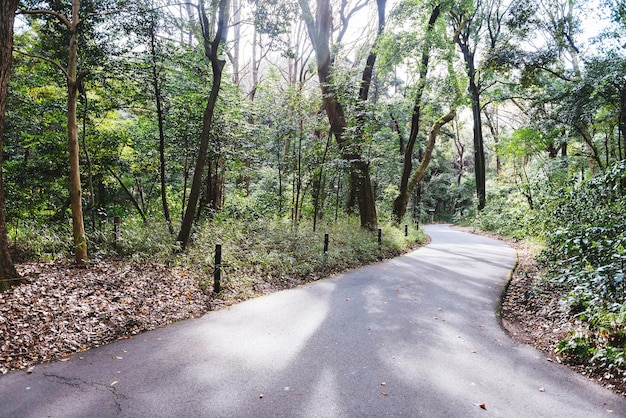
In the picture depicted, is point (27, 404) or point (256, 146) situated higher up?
point (256, 146)

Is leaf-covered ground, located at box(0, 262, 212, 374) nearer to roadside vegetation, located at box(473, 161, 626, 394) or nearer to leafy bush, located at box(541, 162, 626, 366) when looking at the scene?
roadside vegetation, located at box(473, 161, 626, 394)

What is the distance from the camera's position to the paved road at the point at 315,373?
11.1ft

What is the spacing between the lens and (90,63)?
8.38 m

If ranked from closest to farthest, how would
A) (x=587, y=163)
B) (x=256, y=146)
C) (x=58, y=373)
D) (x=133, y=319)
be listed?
(x=58, y=373) < (x=133, y=319) < (x=256, y=146) < (x=587, y=163)

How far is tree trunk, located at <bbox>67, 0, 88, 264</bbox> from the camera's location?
23.3 ft

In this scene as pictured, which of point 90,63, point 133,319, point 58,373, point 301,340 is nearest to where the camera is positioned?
point 58,373

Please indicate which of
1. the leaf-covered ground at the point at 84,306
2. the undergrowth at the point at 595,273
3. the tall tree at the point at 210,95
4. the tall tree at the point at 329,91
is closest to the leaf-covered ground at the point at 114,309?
the leaf-covered ground at the point at 84,306

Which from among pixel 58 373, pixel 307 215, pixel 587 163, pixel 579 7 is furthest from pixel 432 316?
pixel 587 163

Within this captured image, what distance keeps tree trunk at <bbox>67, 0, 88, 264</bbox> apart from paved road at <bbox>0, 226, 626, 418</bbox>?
358 centimetres

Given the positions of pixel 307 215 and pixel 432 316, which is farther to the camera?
pixel 307 215

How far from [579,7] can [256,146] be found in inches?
681

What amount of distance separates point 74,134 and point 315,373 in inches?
277

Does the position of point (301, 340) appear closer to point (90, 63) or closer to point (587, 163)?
point (90, 63)

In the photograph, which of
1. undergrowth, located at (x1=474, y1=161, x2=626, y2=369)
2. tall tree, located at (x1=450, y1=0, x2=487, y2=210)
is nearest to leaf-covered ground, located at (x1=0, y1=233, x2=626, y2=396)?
undergrowth, located at (x1=474, y1=161, x2=626, y2=369)
